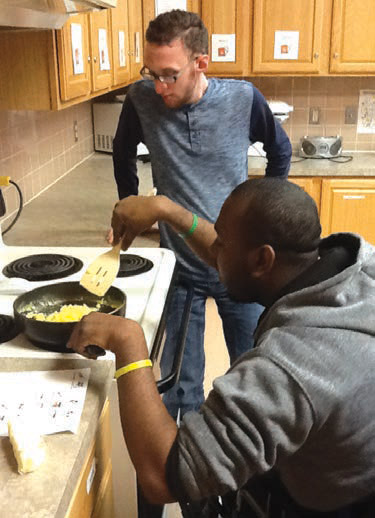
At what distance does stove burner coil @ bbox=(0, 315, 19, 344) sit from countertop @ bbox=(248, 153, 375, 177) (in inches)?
91.0

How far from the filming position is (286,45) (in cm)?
346

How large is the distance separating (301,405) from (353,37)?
10.2ft

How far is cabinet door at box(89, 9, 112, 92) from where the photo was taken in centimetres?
240

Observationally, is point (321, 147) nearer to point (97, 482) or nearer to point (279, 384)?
point (97, 482)

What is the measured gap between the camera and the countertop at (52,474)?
808mm

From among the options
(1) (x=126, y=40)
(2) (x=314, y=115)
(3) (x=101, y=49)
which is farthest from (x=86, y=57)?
(2) (x=314, y=115)

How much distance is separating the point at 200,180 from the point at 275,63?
179 centimetres

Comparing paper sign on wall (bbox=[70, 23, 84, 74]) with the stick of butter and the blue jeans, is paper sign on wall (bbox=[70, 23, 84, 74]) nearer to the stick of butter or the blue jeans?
the blue jeans

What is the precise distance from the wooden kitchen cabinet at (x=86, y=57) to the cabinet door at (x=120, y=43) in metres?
0.09

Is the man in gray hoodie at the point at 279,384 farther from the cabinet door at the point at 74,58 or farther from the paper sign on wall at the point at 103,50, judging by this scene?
the paper sign on wall at the point at 103,50

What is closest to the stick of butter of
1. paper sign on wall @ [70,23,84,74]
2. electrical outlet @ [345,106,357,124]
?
paper sign on wall @ [70,23,84,74]

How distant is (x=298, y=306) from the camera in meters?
0.96

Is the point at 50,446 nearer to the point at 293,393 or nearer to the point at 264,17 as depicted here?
the point at 293,393

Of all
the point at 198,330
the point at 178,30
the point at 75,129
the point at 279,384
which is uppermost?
the point at 178,30
